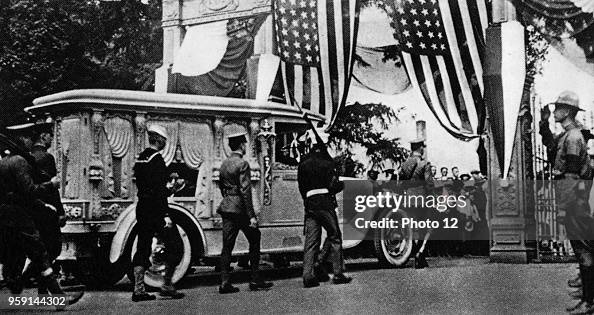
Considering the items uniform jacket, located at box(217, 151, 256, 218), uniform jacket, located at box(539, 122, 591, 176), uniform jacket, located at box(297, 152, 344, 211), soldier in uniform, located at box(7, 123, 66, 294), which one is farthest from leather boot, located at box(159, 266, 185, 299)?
uniform jacket, located at box(539, 122, 591, 176)

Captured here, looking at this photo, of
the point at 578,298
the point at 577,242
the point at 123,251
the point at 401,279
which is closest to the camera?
the point at 577,242

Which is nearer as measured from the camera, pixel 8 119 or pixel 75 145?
pixel 75 145

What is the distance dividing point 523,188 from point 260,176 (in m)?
3.48

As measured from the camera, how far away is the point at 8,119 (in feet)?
27.7

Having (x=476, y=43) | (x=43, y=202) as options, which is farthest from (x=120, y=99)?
(x=476, y=43)

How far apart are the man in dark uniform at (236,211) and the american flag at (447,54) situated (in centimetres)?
258

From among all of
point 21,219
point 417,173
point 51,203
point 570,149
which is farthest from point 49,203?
point 570,149

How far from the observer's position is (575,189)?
590 cm

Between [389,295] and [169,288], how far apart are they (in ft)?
6.33

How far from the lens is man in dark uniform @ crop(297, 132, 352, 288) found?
7.54m

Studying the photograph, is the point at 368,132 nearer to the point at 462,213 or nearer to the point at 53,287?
the point at 462,213

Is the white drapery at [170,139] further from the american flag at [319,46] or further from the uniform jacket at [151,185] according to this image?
the american flag at [319,46]

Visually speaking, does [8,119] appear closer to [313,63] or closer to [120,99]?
Result: [120,99]

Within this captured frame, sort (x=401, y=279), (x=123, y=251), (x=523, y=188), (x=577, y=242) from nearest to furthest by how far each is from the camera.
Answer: (x=577, y=242), (x=123, y=251), (x=401, y=279), (x=523, y=188)
